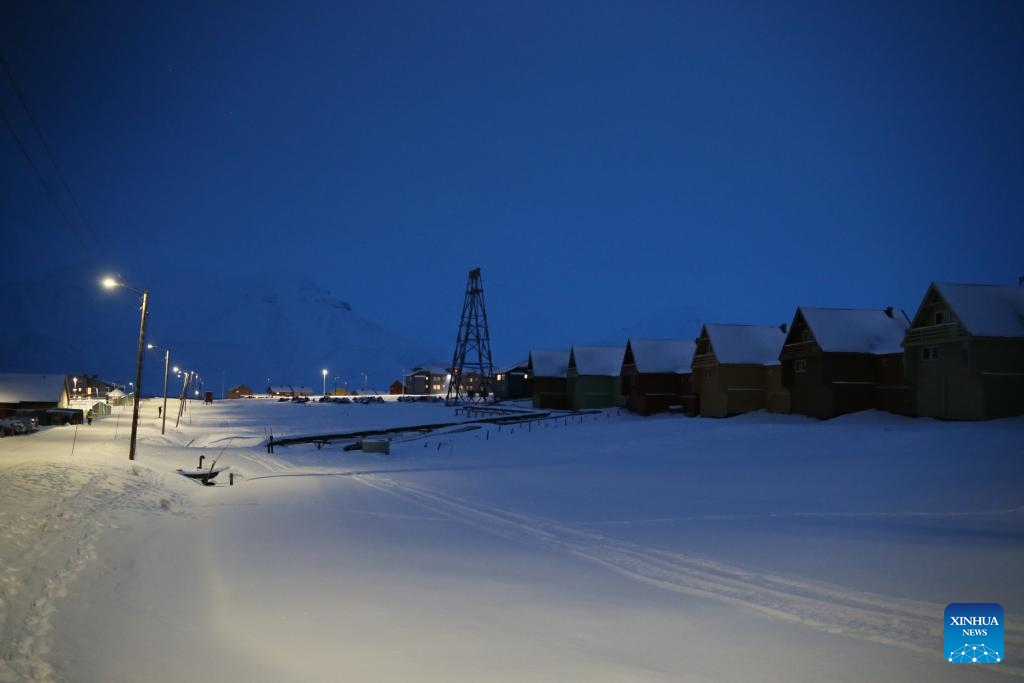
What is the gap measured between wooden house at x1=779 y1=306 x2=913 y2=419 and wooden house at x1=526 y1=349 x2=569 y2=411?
123 ft

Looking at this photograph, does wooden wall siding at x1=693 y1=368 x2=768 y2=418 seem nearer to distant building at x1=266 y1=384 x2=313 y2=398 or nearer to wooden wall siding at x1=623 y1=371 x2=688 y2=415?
wooden wall siding at x1=623 y1=371 x2=688 y2=415

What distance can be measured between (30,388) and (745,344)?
82.6 meters

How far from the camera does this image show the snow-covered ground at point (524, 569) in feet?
27.0

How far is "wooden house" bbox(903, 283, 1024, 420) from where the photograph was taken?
30766 millimetres

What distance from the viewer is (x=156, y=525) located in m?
17.0

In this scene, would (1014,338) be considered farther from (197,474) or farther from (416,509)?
(197,474)

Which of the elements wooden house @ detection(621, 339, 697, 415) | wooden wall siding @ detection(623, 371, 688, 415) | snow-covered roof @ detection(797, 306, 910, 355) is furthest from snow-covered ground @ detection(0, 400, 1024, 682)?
wooden wall siding @ detection(623, 371, 688, 415)

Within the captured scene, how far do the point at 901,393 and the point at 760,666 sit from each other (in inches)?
1424

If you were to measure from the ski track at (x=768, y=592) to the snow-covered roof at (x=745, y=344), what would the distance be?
3722 cm

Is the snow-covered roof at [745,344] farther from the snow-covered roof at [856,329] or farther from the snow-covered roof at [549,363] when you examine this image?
the snow-covered roof at [549,363]

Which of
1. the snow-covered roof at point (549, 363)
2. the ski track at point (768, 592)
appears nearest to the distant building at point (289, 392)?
the snow-covered roof at point (549, 363)

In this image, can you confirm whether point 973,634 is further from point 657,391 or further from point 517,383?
point 517,383

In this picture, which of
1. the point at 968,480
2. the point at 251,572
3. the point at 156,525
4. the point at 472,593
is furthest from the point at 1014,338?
the point at 156,525

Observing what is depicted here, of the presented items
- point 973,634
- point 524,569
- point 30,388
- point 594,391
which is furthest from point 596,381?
point 30,388
